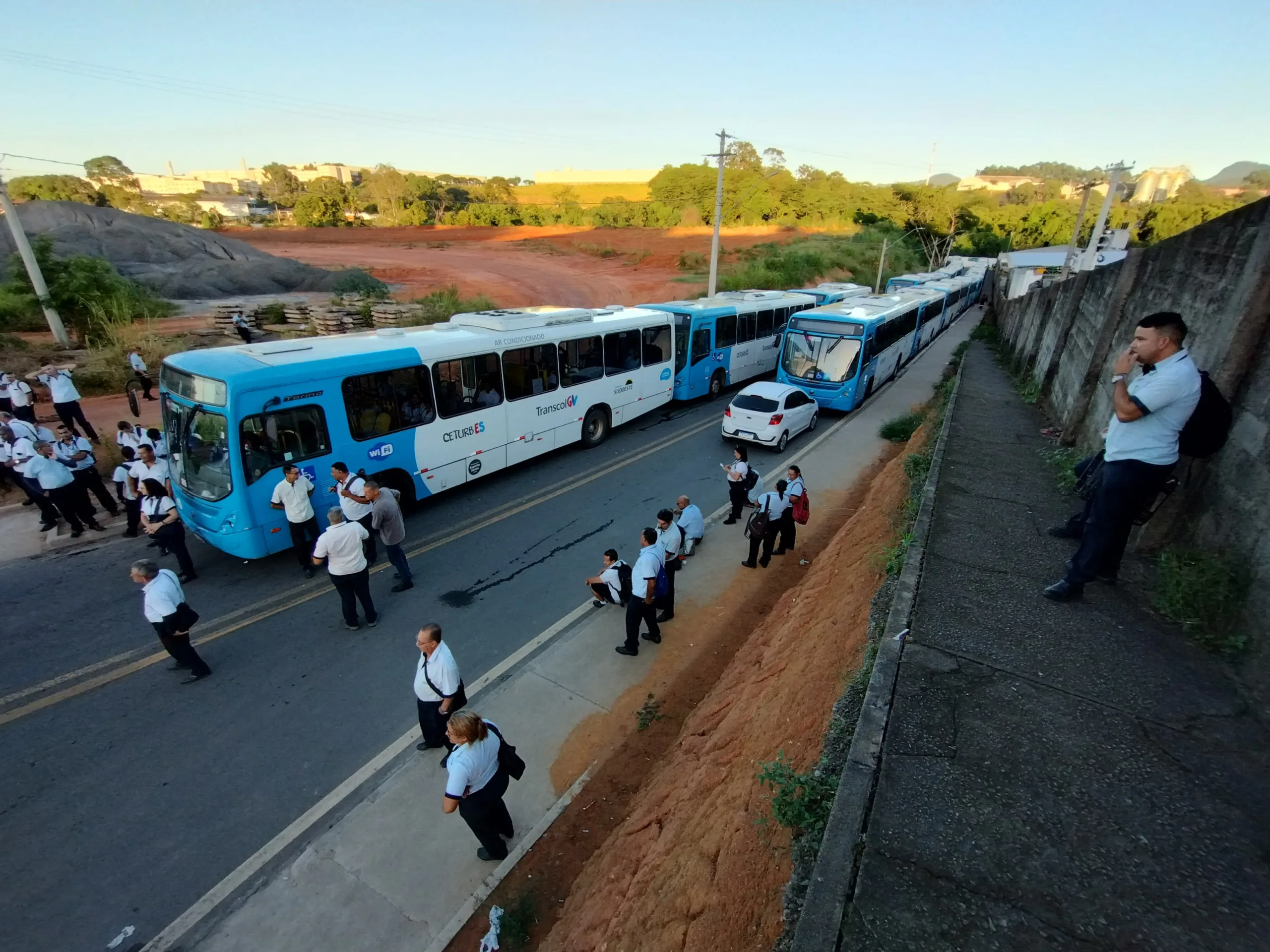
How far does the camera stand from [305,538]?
318 inches

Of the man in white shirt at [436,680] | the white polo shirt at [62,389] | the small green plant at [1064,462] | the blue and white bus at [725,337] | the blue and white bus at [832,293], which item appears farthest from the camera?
the blue and white bus at [832,293]

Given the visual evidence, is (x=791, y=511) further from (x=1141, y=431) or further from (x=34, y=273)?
(x=34, y=273)

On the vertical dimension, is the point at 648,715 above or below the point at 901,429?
below

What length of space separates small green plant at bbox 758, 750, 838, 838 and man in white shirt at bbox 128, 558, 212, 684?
19.9ft

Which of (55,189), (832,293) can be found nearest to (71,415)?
(832,293)

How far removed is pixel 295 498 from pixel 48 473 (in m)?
4.26

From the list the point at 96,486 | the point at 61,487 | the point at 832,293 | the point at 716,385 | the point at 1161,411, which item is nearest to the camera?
the point at 1161,411

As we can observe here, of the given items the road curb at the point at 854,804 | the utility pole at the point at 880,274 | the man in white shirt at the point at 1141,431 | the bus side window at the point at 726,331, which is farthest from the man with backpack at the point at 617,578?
the utility pole at the point at 880,274

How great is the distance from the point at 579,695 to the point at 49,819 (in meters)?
4.63

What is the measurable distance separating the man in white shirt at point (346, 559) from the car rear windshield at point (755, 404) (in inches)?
365

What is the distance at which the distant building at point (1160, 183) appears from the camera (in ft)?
308

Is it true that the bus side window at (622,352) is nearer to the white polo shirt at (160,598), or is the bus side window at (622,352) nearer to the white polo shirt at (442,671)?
the white polo shirt at (160,598)

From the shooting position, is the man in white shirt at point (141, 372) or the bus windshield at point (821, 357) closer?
the man in white shirt at point (141, 372)

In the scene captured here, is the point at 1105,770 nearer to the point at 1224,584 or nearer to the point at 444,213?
the point at 1224,584
